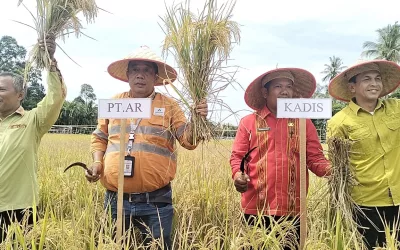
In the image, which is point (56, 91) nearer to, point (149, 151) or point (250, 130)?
point (149, 151)

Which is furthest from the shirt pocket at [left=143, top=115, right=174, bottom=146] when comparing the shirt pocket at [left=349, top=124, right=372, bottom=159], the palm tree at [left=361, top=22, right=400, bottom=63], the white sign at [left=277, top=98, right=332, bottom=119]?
the palm tree at [left=361, top=22, right=400, bottom=63]

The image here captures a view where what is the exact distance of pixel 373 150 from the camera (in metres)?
2.21

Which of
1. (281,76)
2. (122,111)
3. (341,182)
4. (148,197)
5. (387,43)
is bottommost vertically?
(148,197)

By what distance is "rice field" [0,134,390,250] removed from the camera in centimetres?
186

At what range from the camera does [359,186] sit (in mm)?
2209

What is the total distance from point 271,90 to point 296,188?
59 centimetres

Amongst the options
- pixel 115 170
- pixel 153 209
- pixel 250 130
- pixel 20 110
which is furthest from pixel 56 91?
pixel 250 130

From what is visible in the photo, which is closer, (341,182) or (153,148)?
(341,182)

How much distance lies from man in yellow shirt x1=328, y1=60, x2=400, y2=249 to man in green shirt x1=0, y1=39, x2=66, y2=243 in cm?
160

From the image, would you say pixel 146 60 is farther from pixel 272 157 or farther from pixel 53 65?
pixel 272 157

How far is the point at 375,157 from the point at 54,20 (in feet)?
6.20

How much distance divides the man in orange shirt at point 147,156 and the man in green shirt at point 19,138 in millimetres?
350

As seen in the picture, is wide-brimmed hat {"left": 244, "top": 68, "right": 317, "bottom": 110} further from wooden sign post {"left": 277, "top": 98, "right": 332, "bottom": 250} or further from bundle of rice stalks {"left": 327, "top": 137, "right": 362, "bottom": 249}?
bundle of rice stalks {"left": 327, "top": 137, "right": 362, "bottom": 249}

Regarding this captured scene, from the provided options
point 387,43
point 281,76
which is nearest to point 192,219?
point 281,76
